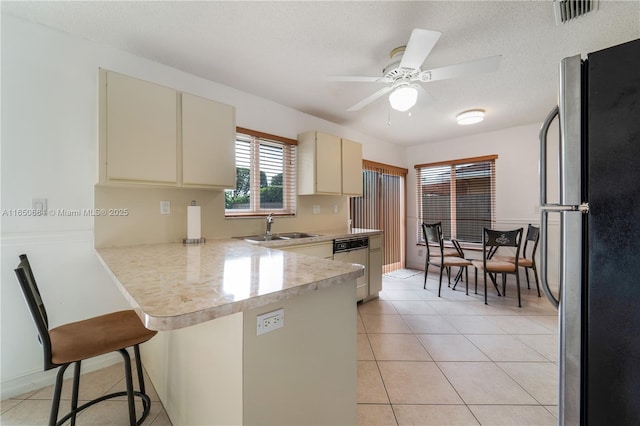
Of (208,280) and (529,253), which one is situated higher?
(208,280)

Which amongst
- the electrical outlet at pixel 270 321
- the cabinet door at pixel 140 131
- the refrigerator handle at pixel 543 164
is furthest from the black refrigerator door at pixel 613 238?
the cabinet door at pixel 140 131

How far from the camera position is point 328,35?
A: 76.0 inches

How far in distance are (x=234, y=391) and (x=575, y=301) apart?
1.24 meters

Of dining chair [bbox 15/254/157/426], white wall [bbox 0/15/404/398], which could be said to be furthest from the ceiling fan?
dining chair [bbox 15/254/157/426]

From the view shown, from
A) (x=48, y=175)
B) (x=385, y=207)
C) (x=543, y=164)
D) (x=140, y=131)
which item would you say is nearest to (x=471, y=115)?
(x=385, y=207)

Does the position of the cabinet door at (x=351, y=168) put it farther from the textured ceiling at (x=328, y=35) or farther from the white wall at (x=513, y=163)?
the white wall at (x=513, y=163)

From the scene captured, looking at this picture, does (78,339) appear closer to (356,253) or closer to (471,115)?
(356,253)

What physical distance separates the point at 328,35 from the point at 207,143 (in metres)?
1.28

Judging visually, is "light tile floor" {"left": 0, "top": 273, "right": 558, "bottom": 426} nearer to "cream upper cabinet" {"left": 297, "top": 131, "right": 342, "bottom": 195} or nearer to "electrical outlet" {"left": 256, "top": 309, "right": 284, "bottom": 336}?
"electrical outlet" {"left": 256, "top": 309, "right": 284, "bottom": 336}

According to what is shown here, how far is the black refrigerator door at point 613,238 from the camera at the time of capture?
836 millimetres

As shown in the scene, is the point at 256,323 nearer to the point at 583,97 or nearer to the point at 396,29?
the point at 583,97

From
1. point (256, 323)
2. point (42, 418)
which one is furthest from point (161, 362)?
point (256, 323)

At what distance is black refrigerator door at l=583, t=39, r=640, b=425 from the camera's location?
2.74ft

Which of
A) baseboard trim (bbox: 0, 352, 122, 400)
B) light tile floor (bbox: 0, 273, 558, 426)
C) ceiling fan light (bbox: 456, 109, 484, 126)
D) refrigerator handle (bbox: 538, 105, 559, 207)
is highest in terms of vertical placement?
ceiling fan light (bbox: 456, 109, 484, 126)
